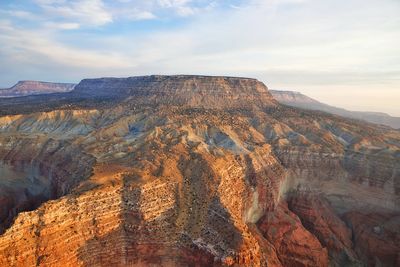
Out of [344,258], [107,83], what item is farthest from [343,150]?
[107,83]

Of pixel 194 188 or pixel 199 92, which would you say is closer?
pixel 194 188

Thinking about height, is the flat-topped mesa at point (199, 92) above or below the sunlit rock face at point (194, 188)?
above

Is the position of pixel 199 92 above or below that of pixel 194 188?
above

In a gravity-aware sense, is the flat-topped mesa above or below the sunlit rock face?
above

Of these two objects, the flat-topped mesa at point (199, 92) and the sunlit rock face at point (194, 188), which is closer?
the sunlit rock face at point (194, 188)

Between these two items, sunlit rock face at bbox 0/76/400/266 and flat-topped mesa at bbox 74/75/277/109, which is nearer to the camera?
sunlit rock face at bbox 0/76/400/266
